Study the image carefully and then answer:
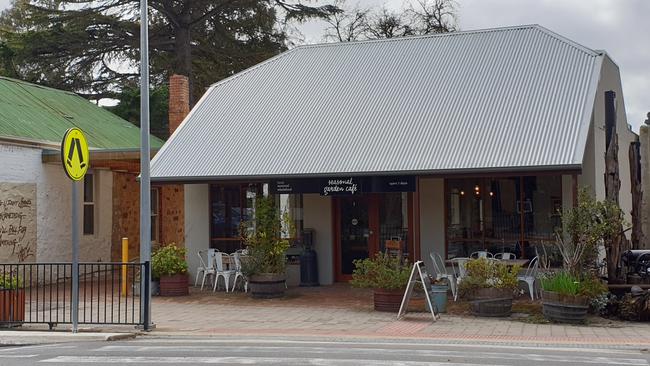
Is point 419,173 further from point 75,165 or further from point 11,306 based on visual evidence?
point 11,306

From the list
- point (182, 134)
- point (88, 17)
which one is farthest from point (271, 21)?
→ point (182, 134)

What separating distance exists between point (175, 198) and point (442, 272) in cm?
825

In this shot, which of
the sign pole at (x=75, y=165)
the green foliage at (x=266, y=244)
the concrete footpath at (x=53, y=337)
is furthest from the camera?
the green foliage at (x=266, y=244)

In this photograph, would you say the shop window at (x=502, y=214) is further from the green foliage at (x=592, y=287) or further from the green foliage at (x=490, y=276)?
the green foliage at (x=592, y=287)

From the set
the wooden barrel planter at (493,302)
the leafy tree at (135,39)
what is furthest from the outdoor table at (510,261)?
the leafy tree at (135,39)

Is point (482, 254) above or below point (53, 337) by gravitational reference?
above

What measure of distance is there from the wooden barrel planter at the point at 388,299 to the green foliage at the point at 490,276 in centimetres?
131

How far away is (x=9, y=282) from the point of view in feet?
43.0

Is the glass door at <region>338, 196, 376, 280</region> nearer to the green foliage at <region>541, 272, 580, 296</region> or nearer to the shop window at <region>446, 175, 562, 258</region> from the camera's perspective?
the shop window at <region>446, 175, 562, 258</region>

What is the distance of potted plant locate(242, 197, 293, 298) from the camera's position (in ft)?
56.5

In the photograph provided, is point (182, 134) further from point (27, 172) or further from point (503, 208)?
point (503, 208)

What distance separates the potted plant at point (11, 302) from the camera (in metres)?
13.0

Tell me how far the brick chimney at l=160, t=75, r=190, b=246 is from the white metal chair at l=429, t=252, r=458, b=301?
23.2ft

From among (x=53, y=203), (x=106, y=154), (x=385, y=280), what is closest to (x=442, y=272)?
(x=385, y=280)
